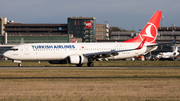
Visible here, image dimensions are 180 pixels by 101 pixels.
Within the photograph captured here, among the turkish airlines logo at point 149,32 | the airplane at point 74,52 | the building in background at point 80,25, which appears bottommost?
the airplane at point 74,52

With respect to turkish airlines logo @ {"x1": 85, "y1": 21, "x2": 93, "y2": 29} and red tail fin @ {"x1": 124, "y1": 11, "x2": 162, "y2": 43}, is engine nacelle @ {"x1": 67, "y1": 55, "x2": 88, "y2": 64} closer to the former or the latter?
red tail fin @ {"x1": 124, "y1": 11, "x2": 162, "y2": 43}

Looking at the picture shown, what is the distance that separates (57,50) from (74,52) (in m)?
2.68

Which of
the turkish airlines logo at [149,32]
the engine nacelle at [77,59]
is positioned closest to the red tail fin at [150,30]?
the turkish airlines logo at [149,32]

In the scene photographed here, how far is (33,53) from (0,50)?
62.5 m

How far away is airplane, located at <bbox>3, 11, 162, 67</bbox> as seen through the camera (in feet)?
147

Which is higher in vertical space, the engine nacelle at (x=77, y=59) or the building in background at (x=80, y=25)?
the building in background at (x=80, y=25)

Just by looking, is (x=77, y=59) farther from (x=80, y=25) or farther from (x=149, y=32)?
(x=80, y=25)

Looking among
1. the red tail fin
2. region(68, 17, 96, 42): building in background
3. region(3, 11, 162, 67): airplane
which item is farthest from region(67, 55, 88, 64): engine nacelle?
region(68, 17, 96, 42): building in background

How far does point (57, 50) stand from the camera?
45781mm

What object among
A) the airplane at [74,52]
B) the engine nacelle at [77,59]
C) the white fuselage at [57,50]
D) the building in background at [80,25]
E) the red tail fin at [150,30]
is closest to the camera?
the engine nacelle at [77,59]

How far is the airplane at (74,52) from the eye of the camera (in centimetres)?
4478

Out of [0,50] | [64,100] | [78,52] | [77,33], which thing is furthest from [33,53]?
[77,33]

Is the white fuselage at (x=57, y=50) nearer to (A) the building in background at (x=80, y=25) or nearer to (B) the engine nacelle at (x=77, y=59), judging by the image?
(B) the engine nacelle at (x=77, y=59)

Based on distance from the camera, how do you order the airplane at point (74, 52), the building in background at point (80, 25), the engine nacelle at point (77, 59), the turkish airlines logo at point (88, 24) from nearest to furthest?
the engine nacelle at point (77, 59), the airplane at point (74, 52), the turkish airlines logo at point (88, 24), the building in background at point (80, 25)
